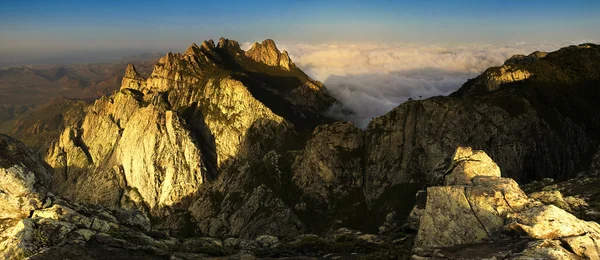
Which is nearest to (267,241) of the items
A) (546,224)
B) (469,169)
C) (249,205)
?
(469,169)

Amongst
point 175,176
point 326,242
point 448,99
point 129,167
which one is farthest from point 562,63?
point 129,167

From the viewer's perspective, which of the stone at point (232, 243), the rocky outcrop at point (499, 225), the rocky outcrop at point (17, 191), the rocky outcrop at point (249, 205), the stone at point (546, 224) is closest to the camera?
the rocky outcrop at point (499, 225)

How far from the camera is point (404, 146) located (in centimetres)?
11794

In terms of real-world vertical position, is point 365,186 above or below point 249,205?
above

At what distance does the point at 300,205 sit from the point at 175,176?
87.6m

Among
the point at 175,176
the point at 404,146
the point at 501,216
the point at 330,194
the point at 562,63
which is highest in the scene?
the point at 562,63

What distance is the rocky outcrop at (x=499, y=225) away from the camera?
23.5 m

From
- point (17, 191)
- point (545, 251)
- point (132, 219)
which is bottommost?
point (132, 219)

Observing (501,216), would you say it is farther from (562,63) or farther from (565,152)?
(562,63)

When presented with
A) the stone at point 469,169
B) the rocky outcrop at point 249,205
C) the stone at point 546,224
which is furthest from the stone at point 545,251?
the rocky outcrop at point 249,205

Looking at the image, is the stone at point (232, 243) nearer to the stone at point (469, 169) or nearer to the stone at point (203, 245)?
the stone at point (203, 245)

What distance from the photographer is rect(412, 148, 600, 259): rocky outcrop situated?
2352cm

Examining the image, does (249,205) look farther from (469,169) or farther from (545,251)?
(545,251)

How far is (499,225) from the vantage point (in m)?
28.3
